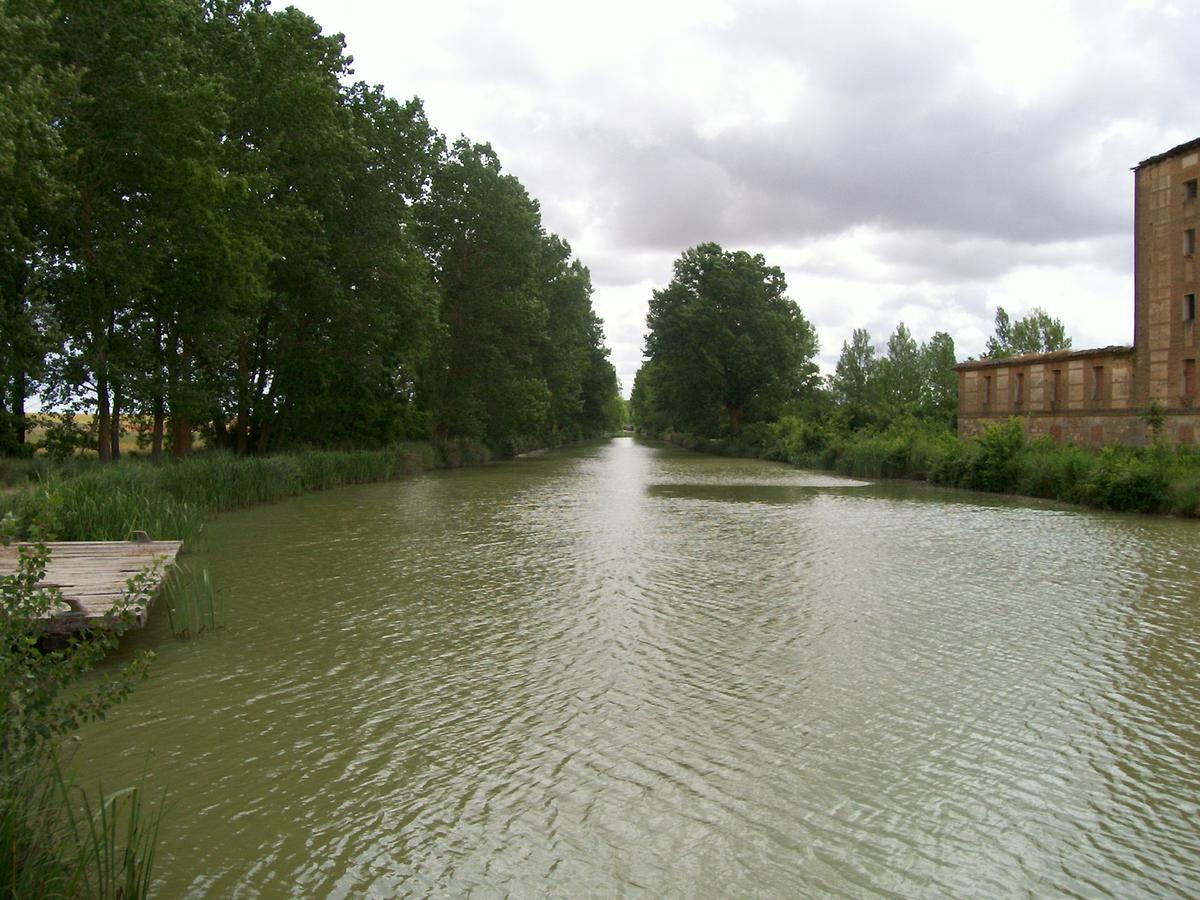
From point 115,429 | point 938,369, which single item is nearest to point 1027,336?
point 938,369

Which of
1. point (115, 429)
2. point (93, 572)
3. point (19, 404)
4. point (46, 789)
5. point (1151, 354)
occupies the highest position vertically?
point (1151, 354)

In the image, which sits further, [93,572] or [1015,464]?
[1015,464]

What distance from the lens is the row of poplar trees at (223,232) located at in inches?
758

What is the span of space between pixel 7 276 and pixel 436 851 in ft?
68.9

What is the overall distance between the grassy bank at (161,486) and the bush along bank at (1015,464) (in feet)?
61.7

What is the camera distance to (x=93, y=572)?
9281 millimetres

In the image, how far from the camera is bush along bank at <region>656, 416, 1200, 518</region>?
70.1 ft

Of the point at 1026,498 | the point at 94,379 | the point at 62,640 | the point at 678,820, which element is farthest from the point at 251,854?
the point at 1026,498

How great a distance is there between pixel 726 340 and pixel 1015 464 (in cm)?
3019

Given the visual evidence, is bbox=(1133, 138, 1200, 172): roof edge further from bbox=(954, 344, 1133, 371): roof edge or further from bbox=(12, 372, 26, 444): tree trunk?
bbox=(12, 372, 26, 444): tree trunk

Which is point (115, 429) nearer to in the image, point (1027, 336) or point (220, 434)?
point (220, 434)

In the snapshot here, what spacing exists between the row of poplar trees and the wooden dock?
7.54m

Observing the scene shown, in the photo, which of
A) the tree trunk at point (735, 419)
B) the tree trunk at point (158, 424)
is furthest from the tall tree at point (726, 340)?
the tree trunk at point (158, 424)

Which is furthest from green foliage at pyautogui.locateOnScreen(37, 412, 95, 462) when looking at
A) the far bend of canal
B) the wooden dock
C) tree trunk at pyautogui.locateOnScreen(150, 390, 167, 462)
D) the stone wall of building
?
the stone wall of building
